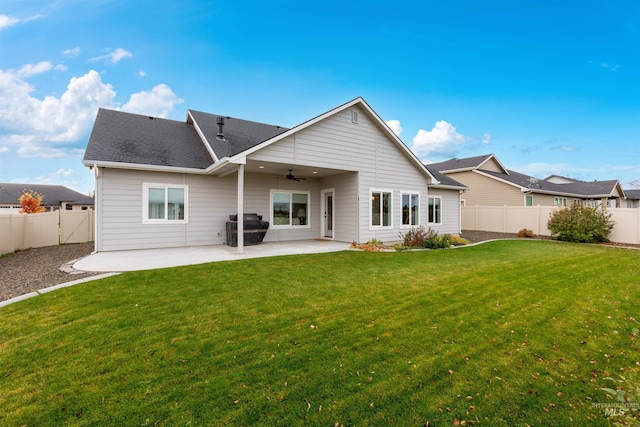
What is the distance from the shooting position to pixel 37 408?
228 cm

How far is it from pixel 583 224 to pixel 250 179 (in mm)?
15782

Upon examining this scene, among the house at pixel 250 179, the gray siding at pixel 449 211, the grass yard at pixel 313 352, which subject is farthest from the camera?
the gray siding at pixel 449 211

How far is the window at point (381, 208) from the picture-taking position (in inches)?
475

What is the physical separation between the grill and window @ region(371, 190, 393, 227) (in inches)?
179

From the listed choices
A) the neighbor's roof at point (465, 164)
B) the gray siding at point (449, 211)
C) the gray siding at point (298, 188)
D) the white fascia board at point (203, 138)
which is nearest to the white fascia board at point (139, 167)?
the gray siding at point (298, 188)

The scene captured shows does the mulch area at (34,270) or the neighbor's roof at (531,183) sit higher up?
the neighbor's roof at (531,183)

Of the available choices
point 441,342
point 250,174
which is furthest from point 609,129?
point 441,342

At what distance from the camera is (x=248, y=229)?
423 inches

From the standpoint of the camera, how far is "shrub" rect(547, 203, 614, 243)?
1367 cm

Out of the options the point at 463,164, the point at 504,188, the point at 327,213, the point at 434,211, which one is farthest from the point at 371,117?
the point at 463,164

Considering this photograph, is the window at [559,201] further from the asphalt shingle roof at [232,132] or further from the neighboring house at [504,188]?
the asphalt shingle roof at [232,132]

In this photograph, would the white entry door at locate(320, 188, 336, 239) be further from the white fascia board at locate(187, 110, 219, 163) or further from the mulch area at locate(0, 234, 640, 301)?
the mulch area at locate(0, 234, 640, 301)

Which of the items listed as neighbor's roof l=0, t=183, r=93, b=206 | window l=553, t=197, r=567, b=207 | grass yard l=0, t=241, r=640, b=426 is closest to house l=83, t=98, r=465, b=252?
grass yard l=0, t=241, r=640, b=426

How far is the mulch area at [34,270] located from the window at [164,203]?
2226 millimetres
